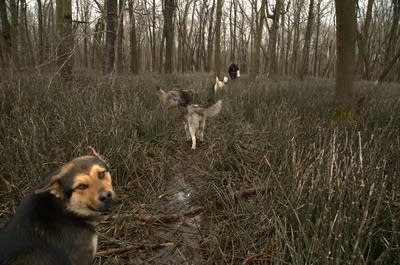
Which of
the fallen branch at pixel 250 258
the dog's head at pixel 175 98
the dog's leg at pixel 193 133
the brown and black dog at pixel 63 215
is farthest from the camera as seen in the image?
the dog's head at pixel 175 98

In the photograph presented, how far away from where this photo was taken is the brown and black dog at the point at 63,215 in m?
2.13

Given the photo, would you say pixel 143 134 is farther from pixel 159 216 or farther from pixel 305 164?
pixel 305 164

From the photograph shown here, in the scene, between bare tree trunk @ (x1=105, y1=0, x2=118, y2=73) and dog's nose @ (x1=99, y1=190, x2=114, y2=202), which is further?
bare tree trunk @ (x1=105, y1=0, x2=118, y2=73)

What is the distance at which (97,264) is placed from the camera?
280 centimetres

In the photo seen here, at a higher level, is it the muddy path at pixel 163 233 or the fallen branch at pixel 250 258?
the fallen branch at pixel 250 258

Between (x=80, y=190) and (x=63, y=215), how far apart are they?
233mm

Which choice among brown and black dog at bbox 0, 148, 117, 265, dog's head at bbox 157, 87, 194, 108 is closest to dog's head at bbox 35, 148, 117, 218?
brown and black dog at bbox 0, 148, 117, 265

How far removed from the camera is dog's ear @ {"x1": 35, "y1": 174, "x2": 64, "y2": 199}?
86.7 inches

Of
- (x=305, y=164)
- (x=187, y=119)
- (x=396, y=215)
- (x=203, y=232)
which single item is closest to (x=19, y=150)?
(x=203, y=232)

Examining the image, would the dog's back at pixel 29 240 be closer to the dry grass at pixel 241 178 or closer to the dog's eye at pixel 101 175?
the dog's eye at pixel 101 175

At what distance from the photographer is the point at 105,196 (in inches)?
87.4

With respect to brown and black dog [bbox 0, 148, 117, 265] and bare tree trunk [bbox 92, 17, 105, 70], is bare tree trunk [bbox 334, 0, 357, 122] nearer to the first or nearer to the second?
brown and black dog [bbox 0, 148, 117, 265]

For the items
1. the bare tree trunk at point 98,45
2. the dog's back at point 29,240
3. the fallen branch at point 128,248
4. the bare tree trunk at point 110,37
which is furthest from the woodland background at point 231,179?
the bare tree trunk at point 110,37

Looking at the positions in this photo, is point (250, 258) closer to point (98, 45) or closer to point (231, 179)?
point (231, 179)
